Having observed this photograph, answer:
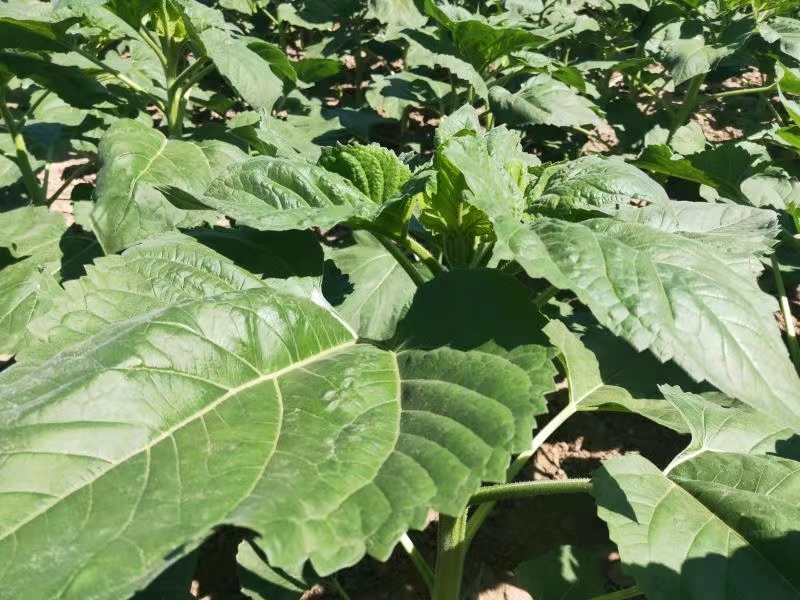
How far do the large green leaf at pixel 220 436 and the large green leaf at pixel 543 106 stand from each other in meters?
2.27

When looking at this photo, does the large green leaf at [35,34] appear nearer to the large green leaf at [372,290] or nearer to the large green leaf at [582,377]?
the large green leaf at [372,290]

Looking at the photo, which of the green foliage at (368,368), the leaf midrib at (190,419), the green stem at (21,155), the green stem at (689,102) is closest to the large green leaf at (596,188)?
the green foliage at (368,368)

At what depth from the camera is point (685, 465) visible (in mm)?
1491

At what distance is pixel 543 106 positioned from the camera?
10.6ft

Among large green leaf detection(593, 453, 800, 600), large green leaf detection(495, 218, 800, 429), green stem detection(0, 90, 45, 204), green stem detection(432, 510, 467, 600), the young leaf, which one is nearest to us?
large green leaf detection(495, 218, 800, 429)

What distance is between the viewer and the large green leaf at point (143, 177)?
201cm

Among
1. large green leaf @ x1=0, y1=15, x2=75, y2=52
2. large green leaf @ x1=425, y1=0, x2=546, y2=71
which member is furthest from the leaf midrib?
large green leaf @ x1=425, y1=0, x2=546, y2=71

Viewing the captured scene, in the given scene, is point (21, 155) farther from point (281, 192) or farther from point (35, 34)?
point (281, 192)

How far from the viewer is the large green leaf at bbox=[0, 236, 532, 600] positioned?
82cm

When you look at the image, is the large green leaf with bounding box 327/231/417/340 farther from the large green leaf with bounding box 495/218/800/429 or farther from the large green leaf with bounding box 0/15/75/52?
the large green leaf with bounding box 0/15/75/52

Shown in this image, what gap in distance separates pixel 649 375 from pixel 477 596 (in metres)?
1.11

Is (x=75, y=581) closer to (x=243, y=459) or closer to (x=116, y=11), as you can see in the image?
(x=243, y=459)

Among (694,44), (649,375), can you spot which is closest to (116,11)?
(649,375)

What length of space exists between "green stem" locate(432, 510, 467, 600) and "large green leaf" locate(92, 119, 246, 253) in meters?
1.24
